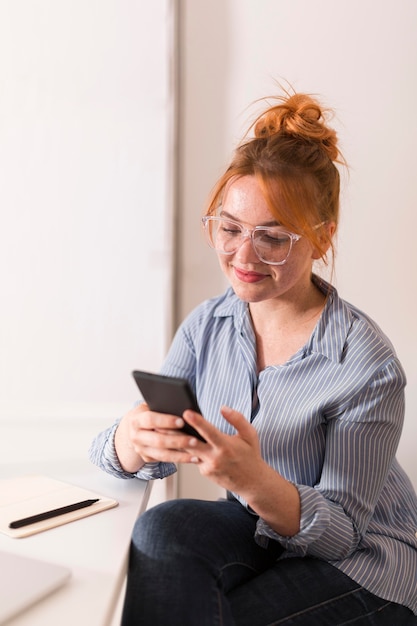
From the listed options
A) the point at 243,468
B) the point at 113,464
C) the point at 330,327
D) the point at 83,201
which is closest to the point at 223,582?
the point at 243,468

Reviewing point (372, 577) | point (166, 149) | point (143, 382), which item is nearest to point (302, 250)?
point (143, 382)

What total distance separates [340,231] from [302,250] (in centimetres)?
52

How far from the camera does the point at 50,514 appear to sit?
41.5 inches

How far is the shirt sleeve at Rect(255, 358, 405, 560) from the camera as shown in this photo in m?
1.07

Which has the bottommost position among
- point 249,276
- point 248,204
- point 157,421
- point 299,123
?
point 157,421

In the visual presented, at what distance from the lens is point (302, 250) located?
1.18 m

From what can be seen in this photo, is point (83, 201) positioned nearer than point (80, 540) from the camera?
No

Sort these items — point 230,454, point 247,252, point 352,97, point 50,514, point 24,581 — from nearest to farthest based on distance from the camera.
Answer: point 24,581 → point 230,454 → point 50,514 → point 247,252 → point 352,97

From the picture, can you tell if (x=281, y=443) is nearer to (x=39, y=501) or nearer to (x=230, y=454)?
(x=230, y=454)

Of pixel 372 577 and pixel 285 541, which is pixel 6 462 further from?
pixel 372 577

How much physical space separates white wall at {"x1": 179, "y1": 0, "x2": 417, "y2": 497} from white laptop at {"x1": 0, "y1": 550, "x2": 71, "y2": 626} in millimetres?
1032

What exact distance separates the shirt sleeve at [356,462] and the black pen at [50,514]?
0.26 meters

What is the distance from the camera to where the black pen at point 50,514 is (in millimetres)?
1013

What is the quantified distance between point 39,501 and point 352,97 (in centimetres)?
108
